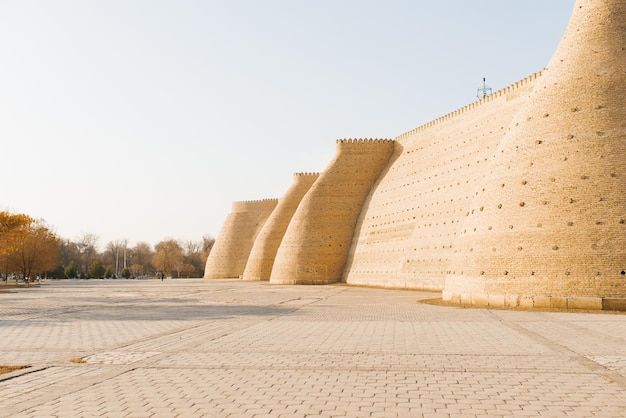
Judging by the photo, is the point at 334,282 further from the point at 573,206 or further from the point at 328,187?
the point at 573,206

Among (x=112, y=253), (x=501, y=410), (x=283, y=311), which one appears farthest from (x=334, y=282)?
(x=112, y=253)

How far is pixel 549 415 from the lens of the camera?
16.1 feet

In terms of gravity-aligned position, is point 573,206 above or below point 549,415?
above

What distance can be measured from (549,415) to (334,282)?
1475 inches

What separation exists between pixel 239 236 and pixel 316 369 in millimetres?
56692

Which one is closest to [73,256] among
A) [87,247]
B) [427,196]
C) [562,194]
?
[87,247]

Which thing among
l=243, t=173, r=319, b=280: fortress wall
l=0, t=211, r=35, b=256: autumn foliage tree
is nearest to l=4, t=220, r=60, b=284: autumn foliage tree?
l=0, t=211, r=35, b=256: autumn foliage tree

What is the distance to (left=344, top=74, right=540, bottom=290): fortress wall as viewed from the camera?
96.0 feet

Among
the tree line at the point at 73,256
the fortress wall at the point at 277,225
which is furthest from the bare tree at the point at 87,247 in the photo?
the fortress wall at the point at 277,225

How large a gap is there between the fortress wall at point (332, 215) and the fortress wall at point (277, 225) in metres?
8.23

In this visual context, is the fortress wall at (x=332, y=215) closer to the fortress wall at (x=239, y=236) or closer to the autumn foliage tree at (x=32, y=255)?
the fortress wall at (x=239, y=236)

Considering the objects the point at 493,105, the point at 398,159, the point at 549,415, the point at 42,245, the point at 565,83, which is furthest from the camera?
the point at 42,245

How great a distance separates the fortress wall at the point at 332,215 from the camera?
42.3m

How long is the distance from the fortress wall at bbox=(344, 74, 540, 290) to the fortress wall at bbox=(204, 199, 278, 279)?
22.5 meters
